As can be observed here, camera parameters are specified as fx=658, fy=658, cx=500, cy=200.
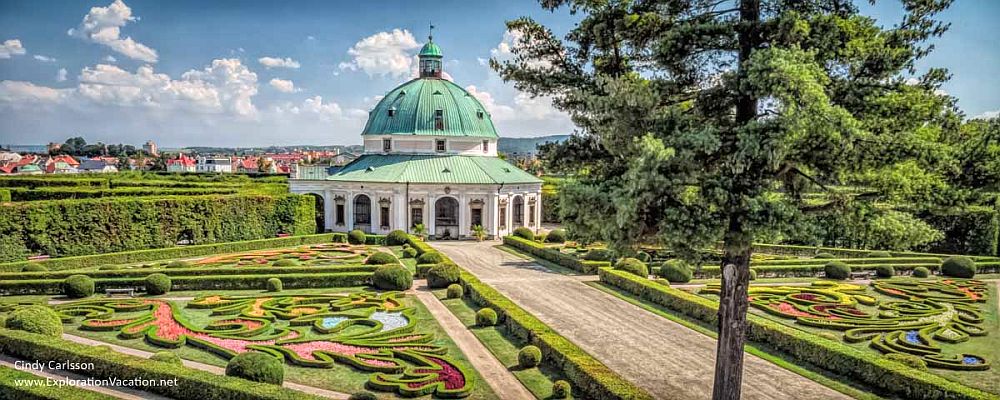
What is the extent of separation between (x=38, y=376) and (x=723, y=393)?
1449 cm

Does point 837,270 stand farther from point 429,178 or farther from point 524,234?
point 429,178

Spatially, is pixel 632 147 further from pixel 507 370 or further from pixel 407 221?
pixel 407 221

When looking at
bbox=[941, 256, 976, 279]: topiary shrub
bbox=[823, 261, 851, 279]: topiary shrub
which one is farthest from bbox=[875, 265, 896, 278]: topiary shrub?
bbox=[941, 256, 976, 279]: topiary shrub

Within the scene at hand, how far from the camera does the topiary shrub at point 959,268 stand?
32.7 m

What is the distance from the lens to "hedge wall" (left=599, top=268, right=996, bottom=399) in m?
15.0

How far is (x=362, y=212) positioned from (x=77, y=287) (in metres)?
26.9

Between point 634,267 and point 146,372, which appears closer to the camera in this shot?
point 146,372

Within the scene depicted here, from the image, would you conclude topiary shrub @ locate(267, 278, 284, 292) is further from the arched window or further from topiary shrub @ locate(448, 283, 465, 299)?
the arched window

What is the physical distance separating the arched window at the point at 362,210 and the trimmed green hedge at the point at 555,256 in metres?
11.8

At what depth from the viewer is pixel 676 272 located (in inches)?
1219

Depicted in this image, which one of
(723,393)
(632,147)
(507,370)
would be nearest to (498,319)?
(507,370)

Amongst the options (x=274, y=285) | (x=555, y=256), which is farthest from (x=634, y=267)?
(x=274, y=285)

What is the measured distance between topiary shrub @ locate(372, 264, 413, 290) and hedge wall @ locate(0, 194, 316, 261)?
17932mm

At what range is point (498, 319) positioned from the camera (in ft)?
74.7
